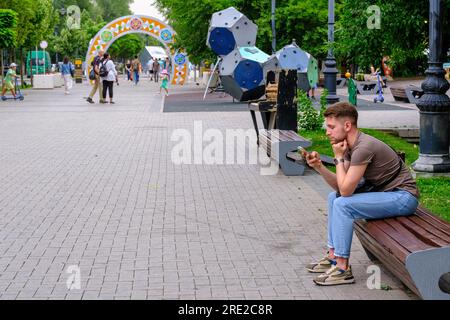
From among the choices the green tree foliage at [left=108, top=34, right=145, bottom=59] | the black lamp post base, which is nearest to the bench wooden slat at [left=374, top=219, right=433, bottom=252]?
the black lamp post base

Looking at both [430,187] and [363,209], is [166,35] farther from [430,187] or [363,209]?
[363,209]

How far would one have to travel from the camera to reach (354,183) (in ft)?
18.2

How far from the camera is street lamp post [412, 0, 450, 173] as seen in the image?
10.0m

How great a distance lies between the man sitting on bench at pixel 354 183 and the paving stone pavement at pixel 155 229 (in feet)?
0.95

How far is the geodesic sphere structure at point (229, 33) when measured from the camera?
27.8 m

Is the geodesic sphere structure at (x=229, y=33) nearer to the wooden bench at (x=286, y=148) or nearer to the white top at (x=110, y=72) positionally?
the white top at (x=110, y=72)

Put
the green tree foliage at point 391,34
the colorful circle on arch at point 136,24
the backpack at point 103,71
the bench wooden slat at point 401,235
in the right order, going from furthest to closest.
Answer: the colorful circle on arch at point 136,24 < the backpack at point 103,71 < the green tree foliage at point 391,34 < the bench wooden slat at point 401,235

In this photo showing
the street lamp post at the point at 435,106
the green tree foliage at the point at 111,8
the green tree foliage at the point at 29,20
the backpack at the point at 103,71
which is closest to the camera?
the street lamp post at the point at 435,106

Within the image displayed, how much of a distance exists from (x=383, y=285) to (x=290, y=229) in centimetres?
202

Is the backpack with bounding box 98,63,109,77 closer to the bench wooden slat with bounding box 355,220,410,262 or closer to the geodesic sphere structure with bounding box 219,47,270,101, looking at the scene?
the geodesic sphere structure with bounding box 219,47,270,101

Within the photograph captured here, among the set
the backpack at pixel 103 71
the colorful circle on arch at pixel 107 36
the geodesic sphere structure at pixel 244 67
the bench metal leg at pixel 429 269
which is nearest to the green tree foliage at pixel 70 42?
the colorful circle on arch at pixel 107 36

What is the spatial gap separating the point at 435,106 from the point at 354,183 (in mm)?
4852

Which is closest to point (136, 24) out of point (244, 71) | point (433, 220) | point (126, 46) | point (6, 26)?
point (6, 26)

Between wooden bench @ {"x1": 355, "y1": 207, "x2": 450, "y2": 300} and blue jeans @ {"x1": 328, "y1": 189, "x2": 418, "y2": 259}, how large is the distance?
66 mm
